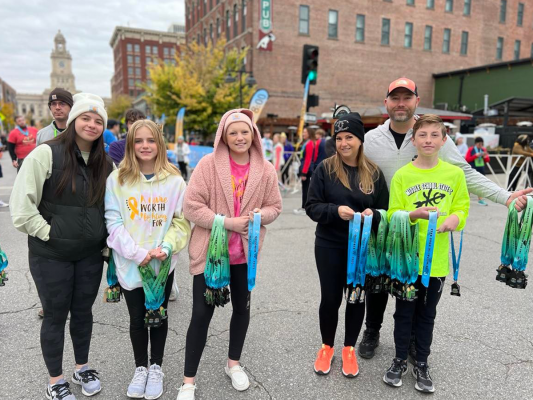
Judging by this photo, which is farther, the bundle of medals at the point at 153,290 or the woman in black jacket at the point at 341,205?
the woman in black jacket at the point at 341,205

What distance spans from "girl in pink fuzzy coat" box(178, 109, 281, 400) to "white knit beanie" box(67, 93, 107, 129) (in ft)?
2.42

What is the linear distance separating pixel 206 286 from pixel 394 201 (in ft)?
4.60

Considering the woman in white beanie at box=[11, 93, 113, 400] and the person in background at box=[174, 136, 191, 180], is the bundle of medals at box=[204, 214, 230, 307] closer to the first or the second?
the woman in white beanie at box=[11, 93, 113, 400]

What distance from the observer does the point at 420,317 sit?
2.63 metres

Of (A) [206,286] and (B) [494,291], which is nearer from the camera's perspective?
(A) [206,286]

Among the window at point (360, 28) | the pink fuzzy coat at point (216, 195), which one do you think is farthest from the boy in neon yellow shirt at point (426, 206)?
the window at point (360, 28)

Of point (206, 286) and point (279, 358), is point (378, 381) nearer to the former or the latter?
point (279, 358)

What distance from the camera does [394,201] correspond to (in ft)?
8.48

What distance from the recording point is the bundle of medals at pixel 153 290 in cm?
236

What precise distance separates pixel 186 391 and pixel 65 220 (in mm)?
1319

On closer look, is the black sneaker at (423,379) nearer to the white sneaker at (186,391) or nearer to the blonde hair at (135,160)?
the white sneaker at (186,391)

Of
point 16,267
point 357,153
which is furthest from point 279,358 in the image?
point 16,267

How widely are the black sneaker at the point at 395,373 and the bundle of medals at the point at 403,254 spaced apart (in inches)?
20.5

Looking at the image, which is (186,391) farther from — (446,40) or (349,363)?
(446,40)
